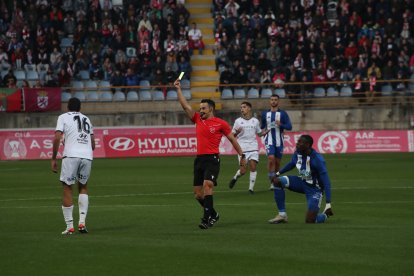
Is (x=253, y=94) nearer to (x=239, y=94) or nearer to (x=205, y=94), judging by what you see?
(x=239, y=94)

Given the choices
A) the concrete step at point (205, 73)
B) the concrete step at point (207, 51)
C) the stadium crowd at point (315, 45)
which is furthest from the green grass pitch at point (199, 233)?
the concrete step at point (207, 51)

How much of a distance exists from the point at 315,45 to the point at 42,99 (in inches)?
492

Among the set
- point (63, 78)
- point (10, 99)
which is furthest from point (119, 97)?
point (10, 99)

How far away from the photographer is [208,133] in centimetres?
1725

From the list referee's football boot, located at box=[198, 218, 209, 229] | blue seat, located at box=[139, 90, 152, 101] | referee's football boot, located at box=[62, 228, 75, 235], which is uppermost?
blue seat, located at box=[139, 90, 152, 101]

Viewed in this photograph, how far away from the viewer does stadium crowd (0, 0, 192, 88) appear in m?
43.8

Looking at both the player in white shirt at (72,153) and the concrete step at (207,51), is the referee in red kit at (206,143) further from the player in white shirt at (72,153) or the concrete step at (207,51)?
the concrete step at (207,51)

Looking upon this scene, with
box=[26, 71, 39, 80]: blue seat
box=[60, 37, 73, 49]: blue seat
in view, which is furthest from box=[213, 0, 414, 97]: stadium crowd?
box=[26, 71, 39, 80]: blue seat

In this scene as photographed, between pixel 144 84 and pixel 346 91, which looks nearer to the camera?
pixel 144 84

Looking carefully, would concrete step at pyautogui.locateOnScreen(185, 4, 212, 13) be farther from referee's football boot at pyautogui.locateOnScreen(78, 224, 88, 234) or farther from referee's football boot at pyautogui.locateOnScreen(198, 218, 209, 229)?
referee's football boot at pyautogui.locateOnScreen(78, 224, 88, 234)

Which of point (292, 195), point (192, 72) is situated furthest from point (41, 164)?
point (292, 195)

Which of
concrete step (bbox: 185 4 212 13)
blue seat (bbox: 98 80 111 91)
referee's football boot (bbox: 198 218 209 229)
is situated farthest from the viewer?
concrete step (bbox: 185 4 212 13)

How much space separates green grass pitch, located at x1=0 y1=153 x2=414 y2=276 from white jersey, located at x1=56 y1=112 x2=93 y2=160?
132cm

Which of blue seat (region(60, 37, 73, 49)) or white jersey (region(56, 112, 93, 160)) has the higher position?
blue seat (region(60, 37, 73, 49))
